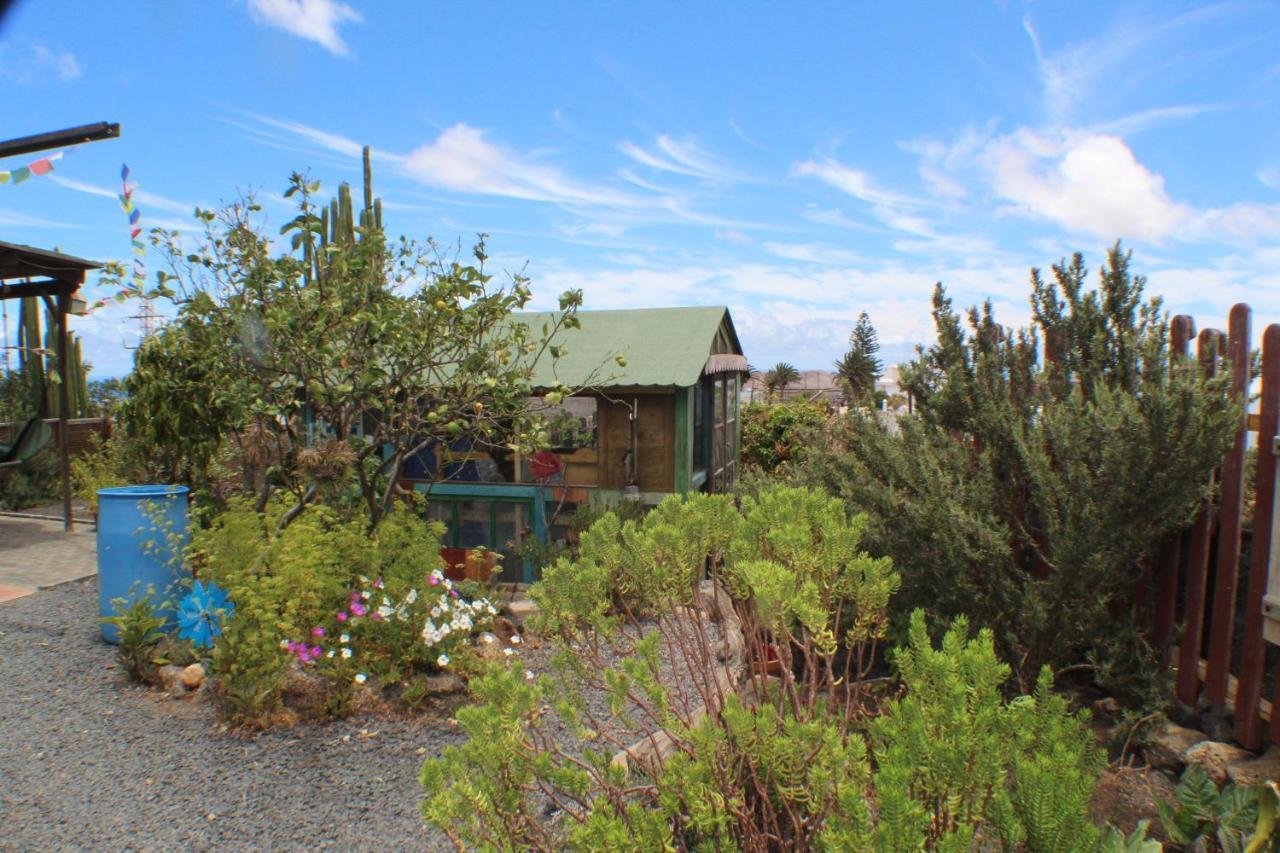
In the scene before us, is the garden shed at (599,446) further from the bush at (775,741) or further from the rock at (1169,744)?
the bush at (775,741)

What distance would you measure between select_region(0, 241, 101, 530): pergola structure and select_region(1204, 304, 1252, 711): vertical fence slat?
8933 millimetres

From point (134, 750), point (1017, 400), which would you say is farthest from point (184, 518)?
point (1017, 400)

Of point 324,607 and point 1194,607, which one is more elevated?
point 1194,607

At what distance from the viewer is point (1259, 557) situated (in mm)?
3141

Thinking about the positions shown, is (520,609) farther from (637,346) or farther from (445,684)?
(637,346)

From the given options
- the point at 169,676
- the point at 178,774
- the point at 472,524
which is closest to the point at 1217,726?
the point at 178,774

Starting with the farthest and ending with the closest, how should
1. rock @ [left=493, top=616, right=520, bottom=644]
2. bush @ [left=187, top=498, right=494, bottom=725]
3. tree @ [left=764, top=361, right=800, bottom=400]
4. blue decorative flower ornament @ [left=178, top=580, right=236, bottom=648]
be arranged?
tree @ [left=764, top=361, right=800, bottom=400]
rock @ [left=493, top=616, right=520, bottom=644]
blue decorative flower ornament @ [left=178, top=580, right=236, bottom=648]
bush @ [left=187, top=498, right=494, bottom=725]

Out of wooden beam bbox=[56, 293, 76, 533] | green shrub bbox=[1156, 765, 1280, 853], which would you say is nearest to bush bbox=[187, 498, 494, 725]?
green shrub bbox=[1156, 765, 1280, 853]

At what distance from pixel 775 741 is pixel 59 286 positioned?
9147 mm

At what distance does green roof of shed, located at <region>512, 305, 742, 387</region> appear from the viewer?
7.23 meters

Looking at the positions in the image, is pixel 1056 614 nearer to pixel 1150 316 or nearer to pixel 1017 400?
pixel 1017 400

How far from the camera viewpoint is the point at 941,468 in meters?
3.80

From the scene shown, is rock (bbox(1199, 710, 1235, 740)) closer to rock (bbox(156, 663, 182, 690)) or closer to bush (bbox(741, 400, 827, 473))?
rock (bbox(156, 663, 182, 690))

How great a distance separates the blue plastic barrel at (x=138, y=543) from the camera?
4.95 meters
